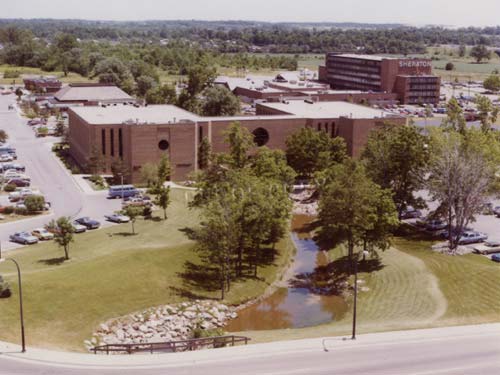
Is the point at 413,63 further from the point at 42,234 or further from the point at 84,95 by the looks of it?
the point at 42,234

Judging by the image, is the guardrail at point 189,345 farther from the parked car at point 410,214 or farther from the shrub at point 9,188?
the shrub at point 9,188

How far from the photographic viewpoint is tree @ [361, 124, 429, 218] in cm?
6994

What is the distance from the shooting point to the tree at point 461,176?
6319 cm

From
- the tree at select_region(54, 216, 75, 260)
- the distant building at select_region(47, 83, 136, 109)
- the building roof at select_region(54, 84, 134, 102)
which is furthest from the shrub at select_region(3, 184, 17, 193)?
the building roof at select_region(54, 84, 134, 102)

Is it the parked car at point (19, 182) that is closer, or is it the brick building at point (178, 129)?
the parked car at point (19, 182)

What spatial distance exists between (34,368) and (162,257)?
24.2 m

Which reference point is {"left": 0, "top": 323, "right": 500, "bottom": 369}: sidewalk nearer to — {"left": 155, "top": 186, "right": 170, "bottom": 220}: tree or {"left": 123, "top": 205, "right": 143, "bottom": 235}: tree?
{"left": 123, "top": 205, "right": 143, "bottom": 235}: tree

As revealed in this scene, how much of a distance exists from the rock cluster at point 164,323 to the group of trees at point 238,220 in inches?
120

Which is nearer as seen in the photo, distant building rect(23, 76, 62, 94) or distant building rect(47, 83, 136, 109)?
distant building rect(47, 83, 136, 109)

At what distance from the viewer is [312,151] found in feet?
282

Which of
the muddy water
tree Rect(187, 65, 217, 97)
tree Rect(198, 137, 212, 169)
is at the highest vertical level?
tree Rect(187, 65, 217, 97)

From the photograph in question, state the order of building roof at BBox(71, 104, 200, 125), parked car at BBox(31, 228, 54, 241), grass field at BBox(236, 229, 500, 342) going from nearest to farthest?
grass field at BBox(236, 229, 500, 342) → parked car at BBox(31, 228, 54, 241) → building roof at BBox(71, 104, 200, 125)

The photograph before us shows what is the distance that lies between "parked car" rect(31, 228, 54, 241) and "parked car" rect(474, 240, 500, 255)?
129 ft

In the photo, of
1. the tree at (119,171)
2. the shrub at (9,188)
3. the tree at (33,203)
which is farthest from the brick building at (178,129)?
the tree at (33,203)
